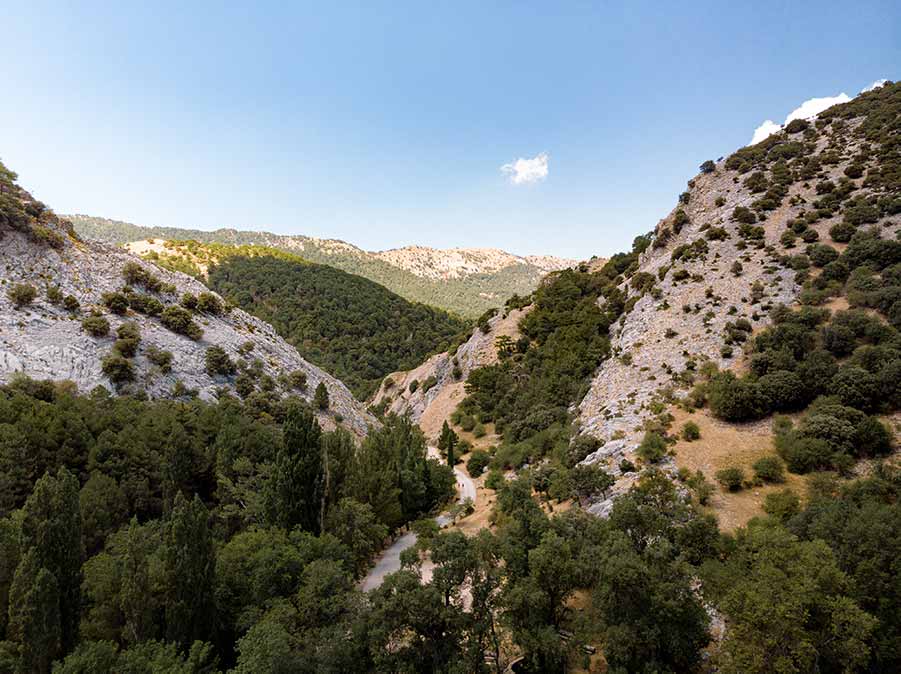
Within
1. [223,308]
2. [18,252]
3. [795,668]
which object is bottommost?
[795,668]

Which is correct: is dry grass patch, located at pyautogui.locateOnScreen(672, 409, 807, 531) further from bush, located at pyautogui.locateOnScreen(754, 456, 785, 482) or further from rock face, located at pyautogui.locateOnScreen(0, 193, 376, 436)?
rock face, located at pyautogui.locateOnScreen(0, 193, 376, 436)

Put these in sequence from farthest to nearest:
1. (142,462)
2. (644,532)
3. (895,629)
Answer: (142,462) → (644,532) → (895,629)

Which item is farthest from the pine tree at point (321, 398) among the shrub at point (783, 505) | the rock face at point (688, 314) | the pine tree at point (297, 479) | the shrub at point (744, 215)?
the shrub at point (744, 215)

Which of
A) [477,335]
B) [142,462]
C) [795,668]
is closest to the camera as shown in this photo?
[795,668]

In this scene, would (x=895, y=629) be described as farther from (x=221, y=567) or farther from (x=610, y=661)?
(x=221, y=567)

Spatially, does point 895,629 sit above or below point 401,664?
above

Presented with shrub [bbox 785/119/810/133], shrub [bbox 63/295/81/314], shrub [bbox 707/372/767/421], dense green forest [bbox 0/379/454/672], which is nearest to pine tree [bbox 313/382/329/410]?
dense green forest [bbox 0/379/454/672]

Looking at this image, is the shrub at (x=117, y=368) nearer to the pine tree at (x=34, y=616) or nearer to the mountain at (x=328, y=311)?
the pine tree at (x=34, y=616)

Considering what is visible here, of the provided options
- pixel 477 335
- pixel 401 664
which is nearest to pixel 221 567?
pixel 401 664
